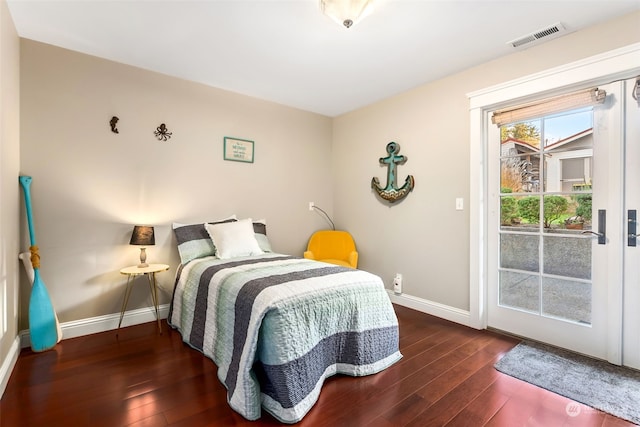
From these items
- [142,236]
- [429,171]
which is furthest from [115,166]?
[429,171]

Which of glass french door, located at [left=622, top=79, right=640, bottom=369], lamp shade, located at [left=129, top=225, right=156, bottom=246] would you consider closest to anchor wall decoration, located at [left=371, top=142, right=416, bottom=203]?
glass french door, located at [left=622, top=79, right=640, bottom=369]

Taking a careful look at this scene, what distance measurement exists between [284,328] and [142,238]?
1.70m

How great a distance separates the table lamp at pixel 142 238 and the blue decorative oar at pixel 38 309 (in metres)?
0.62

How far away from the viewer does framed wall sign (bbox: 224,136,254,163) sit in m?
3.33

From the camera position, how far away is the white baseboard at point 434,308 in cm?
284

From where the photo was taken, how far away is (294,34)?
224 cm

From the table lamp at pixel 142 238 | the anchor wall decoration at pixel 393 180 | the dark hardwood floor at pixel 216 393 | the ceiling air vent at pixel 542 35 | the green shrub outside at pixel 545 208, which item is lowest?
the dark hardwood floor at pixel 216 393

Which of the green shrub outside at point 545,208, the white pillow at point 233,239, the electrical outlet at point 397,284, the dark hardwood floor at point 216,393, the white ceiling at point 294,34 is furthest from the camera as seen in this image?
the electrical outlet at point 397,284

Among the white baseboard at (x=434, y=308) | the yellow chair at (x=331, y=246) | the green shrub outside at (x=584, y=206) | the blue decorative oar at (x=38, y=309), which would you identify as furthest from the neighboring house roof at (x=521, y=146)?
the blue decorative oar at (x=38, y=309)

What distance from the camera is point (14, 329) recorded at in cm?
214

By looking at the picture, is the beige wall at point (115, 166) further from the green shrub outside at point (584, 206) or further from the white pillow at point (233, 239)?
the green shrub outside at point (584, 206)

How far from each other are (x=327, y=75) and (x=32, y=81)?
237 cm

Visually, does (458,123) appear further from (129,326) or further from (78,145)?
(129,326)

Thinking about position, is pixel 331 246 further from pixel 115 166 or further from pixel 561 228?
pixel 115 166
